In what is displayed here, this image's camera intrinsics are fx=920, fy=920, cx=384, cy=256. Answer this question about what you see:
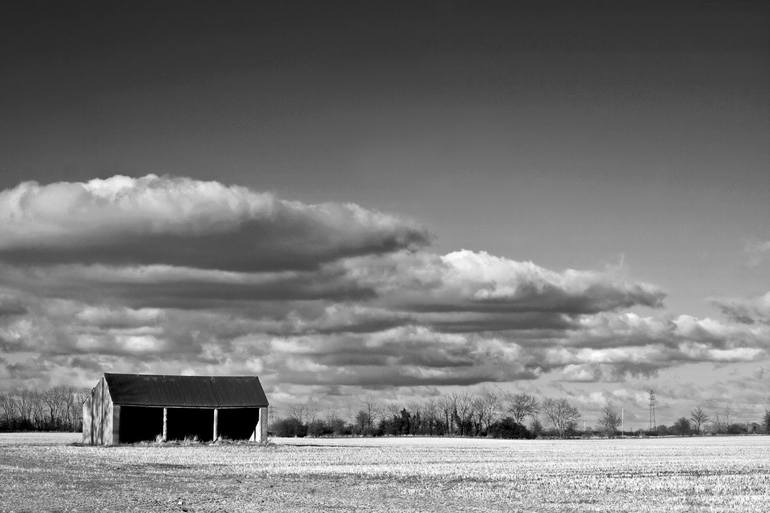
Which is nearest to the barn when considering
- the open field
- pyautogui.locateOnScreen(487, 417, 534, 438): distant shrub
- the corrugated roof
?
the corrugated roof

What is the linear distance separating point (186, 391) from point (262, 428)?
7115 mm

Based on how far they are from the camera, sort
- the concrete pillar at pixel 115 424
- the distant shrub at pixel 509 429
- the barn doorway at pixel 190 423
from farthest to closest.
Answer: the distant shrub at pixel 509 429 < the barn doorway at pixel 190 423 < the concrete pillar at pixel 115 424

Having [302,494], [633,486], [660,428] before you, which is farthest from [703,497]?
[660,428]

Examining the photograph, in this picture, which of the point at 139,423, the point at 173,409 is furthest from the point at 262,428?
Result: the point at 139,423

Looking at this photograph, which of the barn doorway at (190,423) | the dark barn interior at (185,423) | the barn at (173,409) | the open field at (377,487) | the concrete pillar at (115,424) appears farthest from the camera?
the barn doorway at (190,423)

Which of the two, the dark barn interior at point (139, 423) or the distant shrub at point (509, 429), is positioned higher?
the dark barn interior at point (139, 423)

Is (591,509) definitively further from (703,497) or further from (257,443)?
(257,443)

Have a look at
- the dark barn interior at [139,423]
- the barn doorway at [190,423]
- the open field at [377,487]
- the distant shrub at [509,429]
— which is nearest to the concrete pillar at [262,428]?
the barn doorway at [190,423]

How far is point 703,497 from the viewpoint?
85.1 ft

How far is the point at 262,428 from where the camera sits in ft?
253

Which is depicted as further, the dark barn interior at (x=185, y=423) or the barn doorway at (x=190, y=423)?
the barn doorway at (x=190, y=423)

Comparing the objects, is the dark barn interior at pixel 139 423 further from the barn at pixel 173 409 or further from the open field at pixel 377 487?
the open field at pixel 377 487

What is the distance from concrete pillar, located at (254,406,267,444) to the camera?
252ft

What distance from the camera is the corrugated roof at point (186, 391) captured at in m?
75.1
